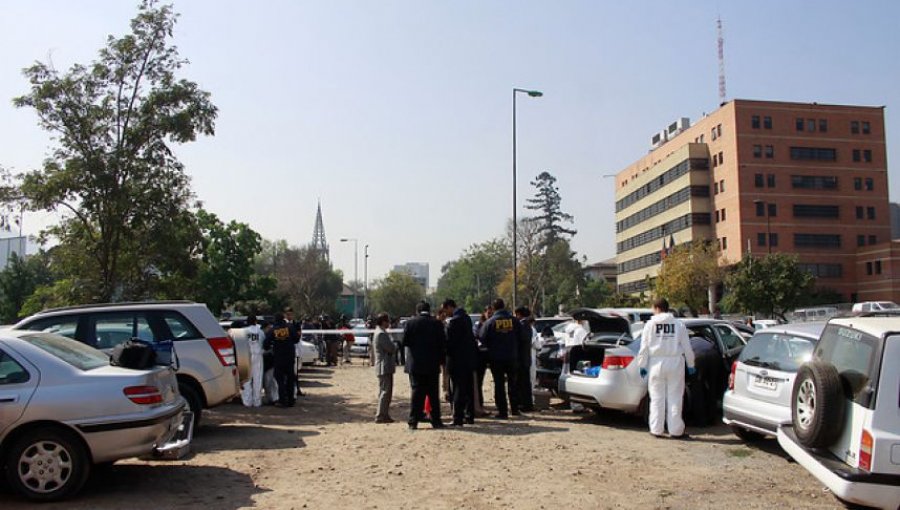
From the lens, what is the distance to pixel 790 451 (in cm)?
612

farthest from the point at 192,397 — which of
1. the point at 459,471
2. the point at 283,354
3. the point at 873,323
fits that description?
the point at 873,323

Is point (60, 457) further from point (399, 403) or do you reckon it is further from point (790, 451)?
point (399, 403)

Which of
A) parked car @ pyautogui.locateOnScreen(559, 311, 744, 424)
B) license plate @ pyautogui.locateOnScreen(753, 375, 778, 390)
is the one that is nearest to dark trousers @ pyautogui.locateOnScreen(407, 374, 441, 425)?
parked car @ pyautogui.locateOnScreen(559, 311, 744, 424)

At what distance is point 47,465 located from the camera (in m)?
6.73

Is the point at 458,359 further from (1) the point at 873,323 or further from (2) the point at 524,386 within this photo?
(1) the point at 873,323

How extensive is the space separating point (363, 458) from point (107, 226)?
364 inches

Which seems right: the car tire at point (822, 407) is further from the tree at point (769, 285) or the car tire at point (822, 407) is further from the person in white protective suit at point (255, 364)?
the tree at point (769, 285)

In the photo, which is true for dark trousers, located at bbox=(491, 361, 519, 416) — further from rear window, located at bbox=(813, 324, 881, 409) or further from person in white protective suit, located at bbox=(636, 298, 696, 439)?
rear window, located at bbox=(813, 324, 881, 409)

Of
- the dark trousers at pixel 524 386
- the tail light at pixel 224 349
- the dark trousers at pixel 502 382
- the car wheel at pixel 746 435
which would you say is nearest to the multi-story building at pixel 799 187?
the dark trousers at pixel 524 386

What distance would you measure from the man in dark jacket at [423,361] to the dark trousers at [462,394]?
0.31 m

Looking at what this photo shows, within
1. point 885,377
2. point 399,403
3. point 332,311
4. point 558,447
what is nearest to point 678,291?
point 332,311

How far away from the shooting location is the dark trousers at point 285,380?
14.1 m

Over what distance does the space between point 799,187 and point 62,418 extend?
249ft

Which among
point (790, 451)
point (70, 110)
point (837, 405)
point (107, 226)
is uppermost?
point (70, 110)
